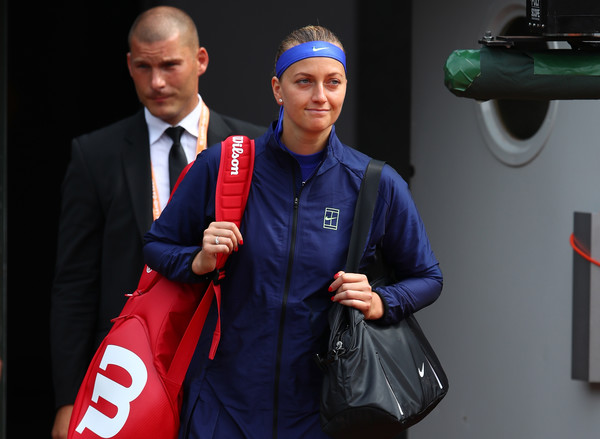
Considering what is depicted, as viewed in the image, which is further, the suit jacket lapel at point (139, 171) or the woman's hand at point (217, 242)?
the suit jacket lapel at point (139, 171)

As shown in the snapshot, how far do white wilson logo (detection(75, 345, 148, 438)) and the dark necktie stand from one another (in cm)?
101

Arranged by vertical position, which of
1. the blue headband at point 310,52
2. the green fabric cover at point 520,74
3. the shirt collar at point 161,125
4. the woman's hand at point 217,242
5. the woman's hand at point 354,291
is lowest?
the woman's hand at point 354,291

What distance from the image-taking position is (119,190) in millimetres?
3957

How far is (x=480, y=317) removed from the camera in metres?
5.24

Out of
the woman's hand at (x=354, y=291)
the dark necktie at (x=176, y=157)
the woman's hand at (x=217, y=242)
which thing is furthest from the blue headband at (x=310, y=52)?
the dark necktie at (x=176, y=157)

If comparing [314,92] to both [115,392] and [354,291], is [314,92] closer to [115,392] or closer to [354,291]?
[354,291]

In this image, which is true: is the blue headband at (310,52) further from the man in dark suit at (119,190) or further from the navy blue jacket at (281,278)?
the man in dark suit at (119,190)

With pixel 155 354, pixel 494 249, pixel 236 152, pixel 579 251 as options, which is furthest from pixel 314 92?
pixel 494 249

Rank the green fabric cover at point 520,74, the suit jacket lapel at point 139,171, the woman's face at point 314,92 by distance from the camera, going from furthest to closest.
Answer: the suit jacket lapel at point 139,171, the woman's face at point 314,92, the green fabric cover at point 520,74

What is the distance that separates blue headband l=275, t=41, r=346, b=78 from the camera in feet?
9.86

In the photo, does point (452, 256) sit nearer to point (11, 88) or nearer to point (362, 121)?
point (362, 121)

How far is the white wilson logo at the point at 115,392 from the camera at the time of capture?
3.07 metres

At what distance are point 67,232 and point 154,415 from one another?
1.14 meters

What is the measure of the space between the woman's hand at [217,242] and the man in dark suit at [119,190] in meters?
1.02
